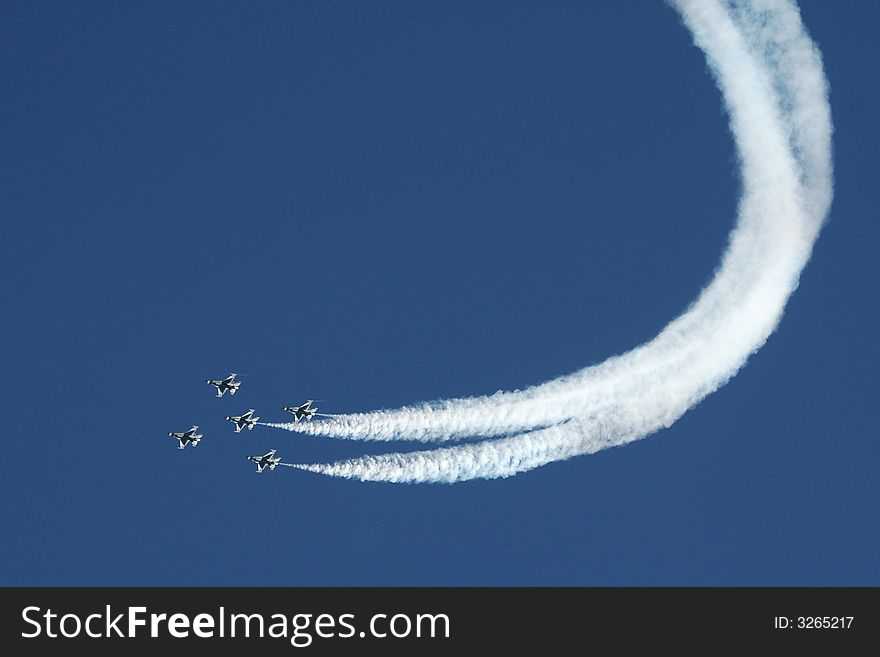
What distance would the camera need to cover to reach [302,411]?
238 feet

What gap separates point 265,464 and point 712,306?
2237 centimetres

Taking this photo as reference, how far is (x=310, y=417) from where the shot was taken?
72.0 m

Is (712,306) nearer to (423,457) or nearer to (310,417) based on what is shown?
(423,457)

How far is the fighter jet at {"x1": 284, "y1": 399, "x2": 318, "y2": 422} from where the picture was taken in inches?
2840

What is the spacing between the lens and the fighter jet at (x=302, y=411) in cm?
7212

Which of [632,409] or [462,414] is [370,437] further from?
[632,409]
